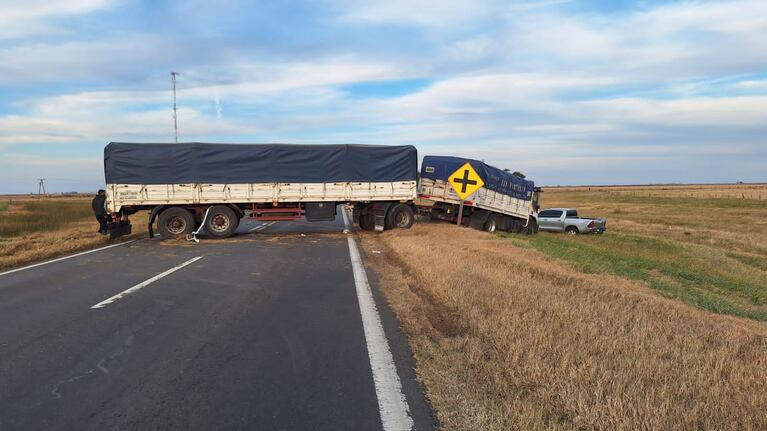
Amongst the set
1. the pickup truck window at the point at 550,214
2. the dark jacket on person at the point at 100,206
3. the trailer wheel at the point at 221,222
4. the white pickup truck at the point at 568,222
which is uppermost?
the dark jacket on person at the point at 100,206

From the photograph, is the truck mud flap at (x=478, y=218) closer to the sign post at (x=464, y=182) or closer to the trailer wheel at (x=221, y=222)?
the sign post at (x=464, y=182)

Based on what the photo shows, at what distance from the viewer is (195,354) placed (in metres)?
5.70

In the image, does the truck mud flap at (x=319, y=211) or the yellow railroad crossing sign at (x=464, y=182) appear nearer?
the truck mud flap at (x=319, y=211)

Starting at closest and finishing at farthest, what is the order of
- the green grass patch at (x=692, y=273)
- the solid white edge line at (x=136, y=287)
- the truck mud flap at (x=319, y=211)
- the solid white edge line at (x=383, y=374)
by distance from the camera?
the solid white edge line at (x=383, y=374), the solid white edge line at (x=136, y=287), the green grass patch at (x=692, y=273), the truck mud flap at (x=319, y=211)

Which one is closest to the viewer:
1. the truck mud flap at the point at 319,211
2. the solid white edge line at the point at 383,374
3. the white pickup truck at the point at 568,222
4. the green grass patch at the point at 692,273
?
the solid white edge line at the point at 383,374

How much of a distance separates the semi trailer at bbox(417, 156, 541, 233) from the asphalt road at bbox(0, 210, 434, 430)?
1249cm

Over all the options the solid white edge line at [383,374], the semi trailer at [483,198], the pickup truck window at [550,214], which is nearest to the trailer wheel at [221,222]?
the semi trailer at [483,198]

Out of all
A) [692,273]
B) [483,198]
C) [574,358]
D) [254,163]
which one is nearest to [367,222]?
[254,163]

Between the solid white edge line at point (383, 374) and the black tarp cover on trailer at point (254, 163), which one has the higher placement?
the black tarp cover on trailer at point (254, 163)

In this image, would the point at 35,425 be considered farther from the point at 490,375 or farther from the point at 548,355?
the point at 548,355

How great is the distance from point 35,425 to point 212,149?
52.9 ft

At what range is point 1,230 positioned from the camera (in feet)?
78.1

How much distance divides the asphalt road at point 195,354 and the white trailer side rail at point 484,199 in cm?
1237

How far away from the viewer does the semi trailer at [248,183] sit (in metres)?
18.7
